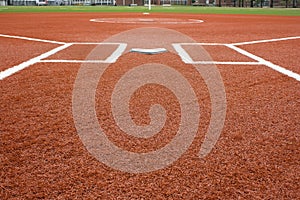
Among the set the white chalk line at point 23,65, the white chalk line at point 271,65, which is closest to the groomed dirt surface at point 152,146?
the white chalk line at point 23,65

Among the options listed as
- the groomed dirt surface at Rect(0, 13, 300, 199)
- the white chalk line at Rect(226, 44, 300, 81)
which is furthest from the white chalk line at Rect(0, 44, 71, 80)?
the white chalk line at Rect(226, 44, 300, 81)

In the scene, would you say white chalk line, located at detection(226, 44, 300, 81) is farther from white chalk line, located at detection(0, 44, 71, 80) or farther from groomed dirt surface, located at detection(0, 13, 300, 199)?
white chalk line, located at detection(0, 44, 71, 80)

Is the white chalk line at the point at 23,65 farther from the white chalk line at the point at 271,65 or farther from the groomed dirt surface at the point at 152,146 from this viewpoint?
the white chalk line at the point at 271,65

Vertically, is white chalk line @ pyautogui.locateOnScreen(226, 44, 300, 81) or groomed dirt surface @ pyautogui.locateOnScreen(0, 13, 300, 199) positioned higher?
white chalk line @ pyautogui.locateOnScreen(226, 44, 300, 81)

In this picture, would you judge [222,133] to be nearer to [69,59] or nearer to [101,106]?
[101,106]

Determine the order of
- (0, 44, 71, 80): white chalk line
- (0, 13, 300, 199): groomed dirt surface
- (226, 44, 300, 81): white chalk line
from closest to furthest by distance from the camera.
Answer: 1. (0, 13, 300, 199): groomed dirt surface
2. (0, 44, 71, 80): white chalk line
3. (226, 44, 300, 81): white chalk line

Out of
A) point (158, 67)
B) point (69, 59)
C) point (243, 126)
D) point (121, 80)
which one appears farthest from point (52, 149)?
point (69, 59)

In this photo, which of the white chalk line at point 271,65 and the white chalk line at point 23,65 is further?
the white chalk line at point 271,65

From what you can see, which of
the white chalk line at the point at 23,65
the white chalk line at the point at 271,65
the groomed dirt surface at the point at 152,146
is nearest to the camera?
the groomed dirt surface at the point at 152,146

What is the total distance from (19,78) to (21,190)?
6.55ft

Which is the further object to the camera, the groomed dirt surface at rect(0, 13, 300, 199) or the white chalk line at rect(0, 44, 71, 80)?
the white chalk line at rect(0, 44, 71, 80)

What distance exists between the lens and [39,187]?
55.1 inches

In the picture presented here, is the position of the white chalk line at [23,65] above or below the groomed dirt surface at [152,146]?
above

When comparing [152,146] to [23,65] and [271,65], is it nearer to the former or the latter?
[23,65]
